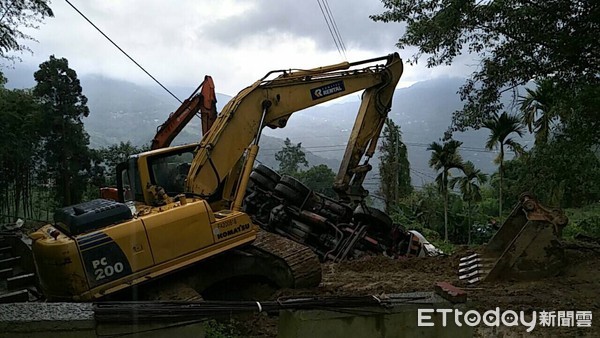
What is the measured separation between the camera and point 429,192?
130 ft

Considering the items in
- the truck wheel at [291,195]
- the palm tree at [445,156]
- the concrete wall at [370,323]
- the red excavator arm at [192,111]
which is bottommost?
the concrete wall at [370,323]

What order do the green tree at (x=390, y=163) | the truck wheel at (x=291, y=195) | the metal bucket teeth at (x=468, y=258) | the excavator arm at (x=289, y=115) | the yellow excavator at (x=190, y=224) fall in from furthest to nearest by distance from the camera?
the green tree at (x=390, y=163), the truck wheel at (x=291, y=195), the metal bucket teeth at (x=468, y=258), the excavator arm at (x=289, y=115), the yellow excavator at (x=190, y=224)

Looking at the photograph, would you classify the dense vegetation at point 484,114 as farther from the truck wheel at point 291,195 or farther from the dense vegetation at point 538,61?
the truck wheel at point 291,195

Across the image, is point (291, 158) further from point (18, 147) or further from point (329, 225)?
point (329, 225)

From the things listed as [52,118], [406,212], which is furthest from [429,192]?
[52,118]

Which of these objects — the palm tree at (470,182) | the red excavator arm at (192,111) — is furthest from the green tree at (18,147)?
the palm tree at (470,182)

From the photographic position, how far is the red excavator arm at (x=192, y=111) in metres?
9.11

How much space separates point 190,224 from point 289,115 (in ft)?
11.5

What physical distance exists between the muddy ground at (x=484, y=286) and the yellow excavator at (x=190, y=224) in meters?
0.68

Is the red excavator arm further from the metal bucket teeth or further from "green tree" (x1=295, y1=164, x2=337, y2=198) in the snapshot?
"green tree" (x1=295, y1=164, x2=337, y2=198)

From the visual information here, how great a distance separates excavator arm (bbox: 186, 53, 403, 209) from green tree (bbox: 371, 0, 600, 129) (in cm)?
129

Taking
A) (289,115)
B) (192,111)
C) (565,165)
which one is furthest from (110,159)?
(565,165)

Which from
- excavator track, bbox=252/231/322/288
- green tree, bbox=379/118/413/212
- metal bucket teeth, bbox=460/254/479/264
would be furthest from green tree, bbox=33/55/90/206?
metal bucket teeth, bbox=460/254/479/264

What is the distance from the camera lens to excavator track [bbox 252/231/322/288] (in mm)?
5965
